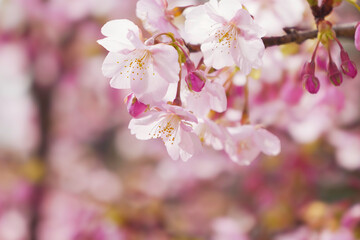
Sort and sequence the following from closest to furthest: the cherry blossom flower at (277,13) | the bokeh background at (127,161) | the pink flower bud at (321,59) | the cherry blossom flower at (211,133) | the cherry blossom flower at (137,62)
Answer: the cherry blossom flower at (137,62)
the cherry blossom flower at (211,133)
the pink flower bud at (321,59)
the cherry blossom flower at (277,13)
the bokeh background at (127,161)

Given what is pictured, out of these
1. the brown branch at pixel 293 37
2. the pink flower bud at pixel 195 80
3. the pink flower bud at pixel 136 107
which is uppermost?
the brown branch at pixel 293 37

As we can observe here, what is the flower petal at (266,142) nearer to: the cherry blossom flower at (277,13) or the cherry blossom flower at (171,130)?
the cherry blossom flower at (171,130)

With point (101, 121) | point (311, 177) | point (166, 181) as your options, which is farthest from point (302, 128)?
point (101, 121)

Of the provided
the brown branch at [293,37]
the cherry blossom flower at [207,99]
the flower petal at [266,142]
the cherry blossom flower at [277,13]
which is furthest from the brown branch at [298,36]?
the cherry blossom flower at [277,13]

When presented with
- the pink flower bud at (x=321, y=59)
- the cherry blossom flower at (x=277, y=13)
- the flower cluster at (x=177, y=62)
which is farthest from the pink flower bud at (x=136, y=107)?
the cherry blossom flower at (x=277, y=13)

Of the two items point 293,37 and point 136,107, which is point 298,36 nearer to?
point 293,37

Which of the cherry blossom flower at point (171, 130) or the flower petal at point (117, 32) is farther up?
the flower petal at point (117, 32)

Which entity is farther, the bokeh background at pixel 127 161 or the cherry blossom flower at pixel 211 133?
the bokeh background at pixel 127 161

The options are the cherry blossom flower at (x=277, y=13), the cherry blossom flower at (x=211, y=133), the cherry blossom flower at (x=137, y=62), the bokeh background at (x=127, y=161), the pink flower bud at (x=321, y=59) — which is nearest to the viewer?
the cherry blossom flower at (x=137, y=62)
